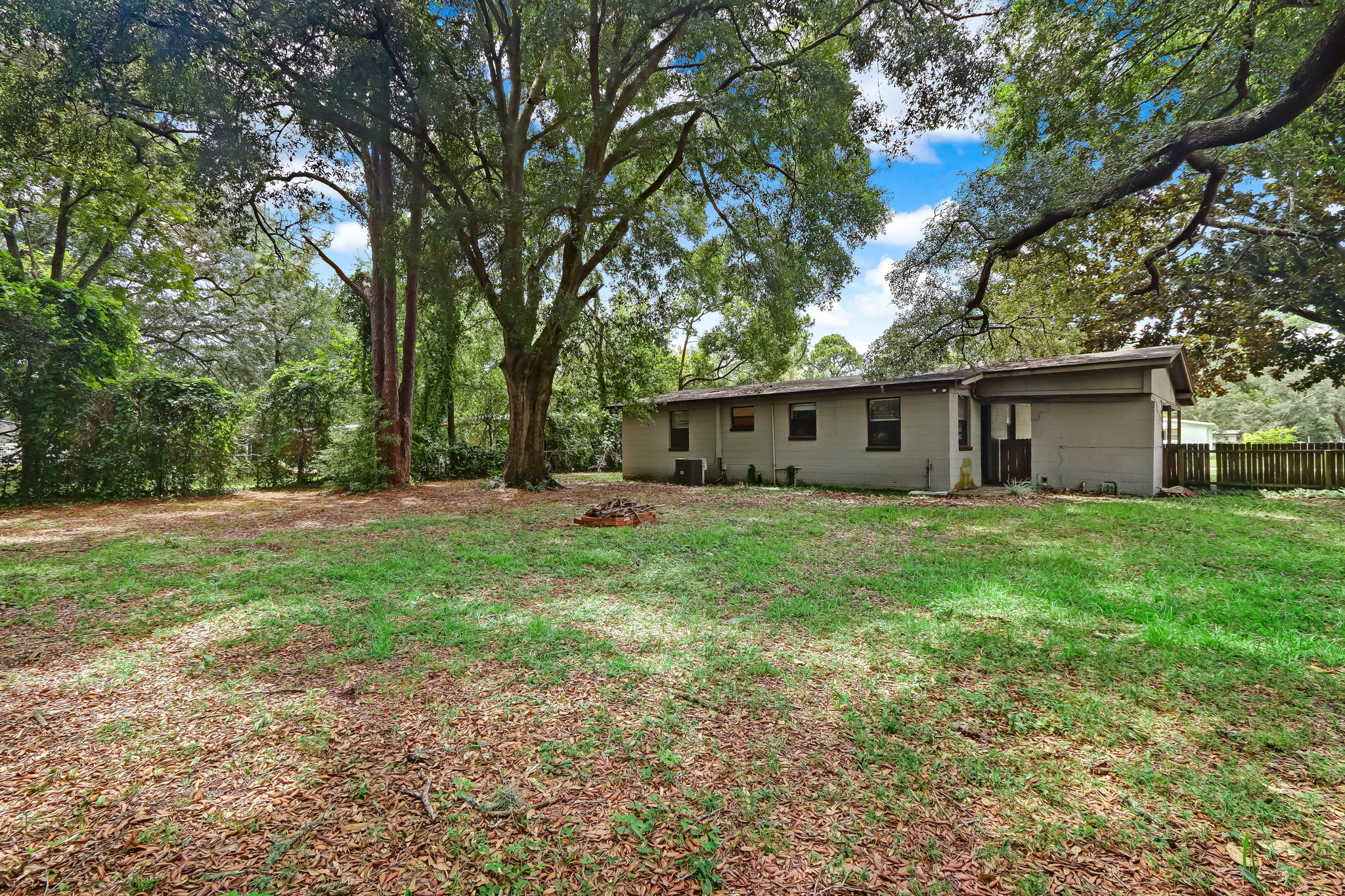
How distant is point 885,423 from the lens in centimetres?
1256

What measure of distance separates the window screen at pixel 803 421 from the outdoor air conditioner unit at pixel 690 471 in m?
2.64

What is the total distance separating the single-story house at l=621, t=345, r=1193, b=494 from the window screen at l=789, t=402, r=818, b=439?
26 mm

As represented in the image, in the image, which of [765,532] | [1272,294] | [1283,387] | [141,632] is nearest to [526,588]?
[141,632]

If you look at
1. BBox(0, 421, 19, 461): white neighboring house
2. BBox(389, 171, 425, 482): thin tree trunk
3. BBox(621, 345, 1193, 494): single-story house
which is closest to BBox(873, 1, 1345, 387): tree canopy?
BBox(621, 345, 1193, 494): single-story house

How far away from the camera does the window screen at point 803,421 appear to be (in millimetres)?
13719

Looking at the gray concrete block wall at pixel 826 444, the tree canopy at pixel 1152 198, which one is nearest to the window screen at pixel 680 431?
the gray concrete block wall at pixel 826 444

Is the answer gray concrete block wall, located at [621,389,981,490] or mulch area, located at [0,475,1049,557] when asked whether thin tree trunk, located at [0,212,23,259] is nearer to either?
mulch area, located at [0,475,1049,557]

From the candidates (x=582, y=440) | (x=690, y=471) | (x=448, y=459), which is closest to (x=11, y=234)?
(x=448, y=459)

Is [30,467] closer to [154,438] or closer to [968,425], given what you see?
[154,438]

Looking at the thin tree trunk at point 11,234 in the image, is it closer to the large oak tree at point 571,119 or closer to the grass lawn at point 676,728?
the large oak tree at point 571,119

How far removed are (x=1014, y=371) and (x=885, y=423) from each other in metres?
2.83

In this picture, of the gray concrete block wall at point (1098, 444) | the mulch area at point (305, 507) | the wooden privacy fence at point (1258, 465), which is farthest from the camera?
the wooden privacy fence at point (1258, 465)

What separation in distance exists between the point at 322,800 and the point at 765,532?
5.86 m

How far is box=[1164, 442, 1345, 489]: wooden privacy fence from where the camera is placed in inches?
472
